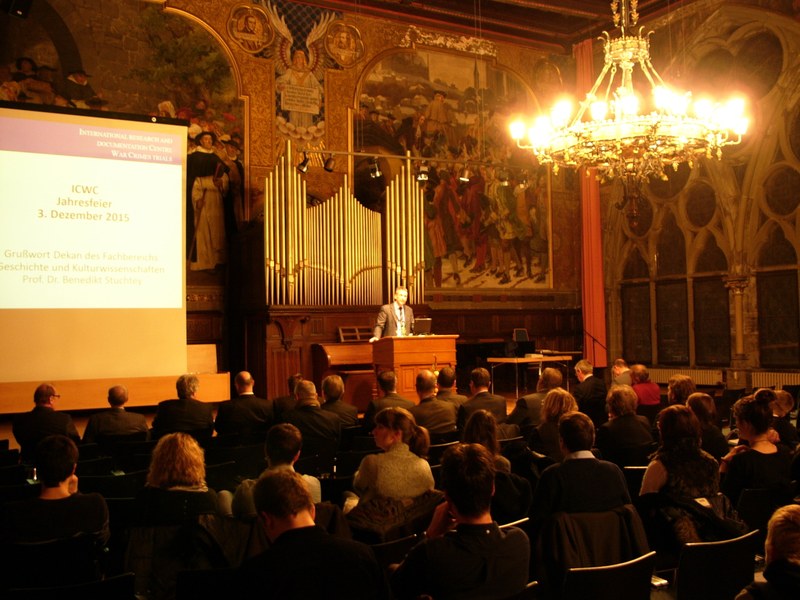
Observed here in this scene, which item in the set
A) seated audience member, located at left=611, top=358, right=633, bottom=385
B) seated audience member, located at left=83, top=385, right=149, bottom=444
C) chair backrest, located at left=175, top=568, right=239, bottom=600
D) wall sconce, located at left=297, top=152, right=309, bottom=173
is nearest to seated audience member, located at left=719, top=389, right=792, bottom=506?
chair backrest, located at left=175, top=568, right=239, bottom=600

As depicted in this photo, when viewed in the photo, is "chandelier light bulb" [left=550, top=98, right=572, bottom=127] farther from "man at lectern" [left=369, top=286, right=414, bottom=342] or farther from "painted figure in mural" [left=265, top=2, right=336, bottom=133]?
"painted figure in mural" [left=265, top=2, right=336, bottom=133]

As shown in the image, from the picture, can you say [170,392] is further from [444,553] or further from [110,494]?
[444,553]

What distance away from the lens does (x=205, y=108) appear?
12.5 metres

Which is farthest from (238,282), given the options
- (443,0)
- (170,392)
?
(443,0)

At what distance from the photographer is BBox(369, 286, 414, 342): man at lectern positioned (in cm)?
1084

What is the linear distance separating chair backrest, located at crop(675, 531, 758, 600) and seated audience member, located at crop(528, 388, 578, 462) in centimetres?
210

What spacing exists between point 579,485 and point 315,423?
299 centimetres

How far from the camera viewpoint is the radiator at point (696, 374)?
1389cm

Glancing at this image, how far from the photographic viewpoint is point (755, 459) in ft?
14.2

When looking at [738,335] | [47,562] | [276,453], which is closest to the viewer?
[47,562]

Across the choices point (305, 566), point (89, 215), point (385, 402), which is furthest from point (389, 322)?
point (305, 566)

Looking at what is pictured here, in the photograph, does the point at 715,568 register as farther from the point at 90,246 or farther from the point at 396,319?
the point at 90,246

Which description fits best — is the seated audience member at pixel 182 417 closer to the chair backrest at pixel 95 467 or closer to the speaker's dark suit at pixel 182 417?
the speaker's dark suit at pixel 182 417

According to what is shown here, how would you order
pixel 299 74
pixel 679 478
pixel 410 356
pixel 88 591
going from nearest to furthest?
pixel 88 591, pixel 679 478, pixel 410 356, pixel 299 74
